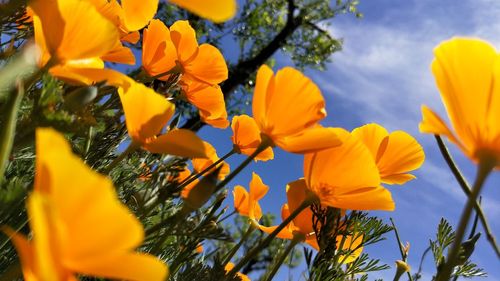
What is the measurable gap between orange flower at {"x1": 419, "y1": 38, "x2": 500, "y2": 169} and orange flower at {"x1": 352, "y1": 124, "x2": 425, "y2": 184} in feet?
1.03

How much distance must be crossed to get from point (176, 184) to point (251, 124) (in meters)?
0.35

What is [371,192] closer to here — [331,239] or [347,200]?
[347,200]

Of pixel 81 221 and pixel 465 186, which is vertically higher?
pixel 465 186

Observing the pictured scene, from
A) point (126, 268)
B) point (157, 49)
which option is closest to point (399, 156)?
point (157, 49)

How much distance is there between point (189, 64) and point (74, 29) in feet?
1.99

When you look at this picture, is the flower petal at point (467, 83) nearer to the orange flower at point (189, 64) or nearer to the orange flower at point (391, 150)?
the orange flower at point (391, 150)

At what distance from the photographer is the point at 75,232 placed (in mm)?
292

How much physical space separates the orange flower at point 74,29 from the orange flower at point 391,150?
1.36ft

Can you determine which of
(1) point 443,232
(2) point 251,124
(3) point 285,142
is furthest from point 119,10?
(1) point 443,232

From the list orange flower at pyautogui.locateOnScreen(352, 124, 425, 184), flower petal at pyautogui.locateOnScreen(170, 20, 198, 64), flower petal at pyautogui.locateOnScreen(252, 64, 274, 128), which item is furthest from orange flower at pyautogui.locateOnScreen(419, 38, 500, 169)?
flower petal at pyautogui.locateOnScreen(170, 20, 198, 64)

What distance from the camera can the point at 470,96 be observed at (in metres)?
0.51

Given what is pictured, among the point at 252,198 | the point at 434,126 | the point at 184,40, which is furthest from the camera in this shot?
the point at 184,40

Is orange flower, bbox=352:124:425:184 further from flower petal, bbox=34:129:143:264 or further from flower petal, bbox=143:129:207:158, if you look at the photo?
flower petal, bbox=34:129:143:264

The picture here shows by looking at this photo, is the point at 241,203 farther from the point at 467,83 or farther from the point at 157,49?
the point at 467,83
